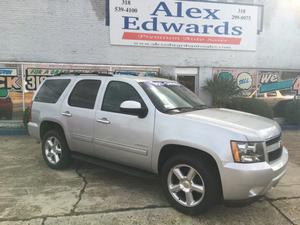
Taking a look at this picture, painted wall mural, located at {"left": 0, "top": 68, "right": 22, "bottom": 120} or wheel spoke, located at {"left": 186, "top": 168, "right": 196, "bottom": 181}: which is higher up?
painted wall mural, located at {"left": 0, "top": 68, "right": 22, "bottom": 120}

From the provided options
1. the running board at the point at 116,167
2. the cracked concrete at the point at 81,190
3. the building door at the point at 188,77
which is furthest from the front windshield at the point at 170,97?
the building door at the point at 188,77

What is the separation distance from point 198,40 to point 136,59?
2334 mm

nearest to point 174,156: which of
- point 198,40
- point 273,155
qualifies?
point 273,155

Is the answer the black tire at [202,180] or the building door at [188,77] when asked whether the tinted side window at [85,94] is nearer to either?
the black tire at [202,180]

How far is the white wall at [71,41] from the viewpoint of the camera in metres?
10.6

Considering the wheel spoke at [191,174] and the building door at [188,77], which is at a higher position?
the building door at [188,77]

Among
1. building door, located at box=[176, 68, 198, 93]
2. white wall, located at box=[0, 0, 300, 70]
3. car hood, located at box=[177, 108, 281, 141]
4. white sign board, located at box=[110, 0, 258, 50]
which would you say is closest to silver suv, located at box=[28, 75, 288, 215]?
car hood, located at box=[177, 108, 281, 141]

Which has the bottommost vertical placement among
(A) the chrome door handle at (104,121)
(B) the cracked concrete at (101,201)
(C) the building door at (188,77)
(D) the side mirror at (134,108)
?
(B) the cracked concrete at (101,201)

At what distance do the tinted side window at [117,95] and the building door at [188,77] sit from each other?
683 centimetres

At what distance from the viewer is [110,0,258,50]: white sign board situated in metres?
11.2

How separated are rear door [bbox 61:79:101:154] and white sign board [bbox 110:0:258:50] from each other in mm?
5707

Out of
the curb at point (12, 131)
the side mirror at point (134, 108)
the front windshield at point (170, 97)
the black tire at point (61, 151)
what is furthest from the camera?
the curb at point (12, 131)

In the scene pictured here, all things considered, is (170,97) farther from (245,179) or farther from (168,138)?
(245,179)

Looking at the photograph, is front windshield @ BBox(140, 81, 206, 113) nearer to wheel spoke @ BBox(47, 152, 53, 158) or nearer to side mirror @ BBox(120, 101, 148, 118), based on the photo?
side mirror @ BBox(120, 101, 148, 118)
